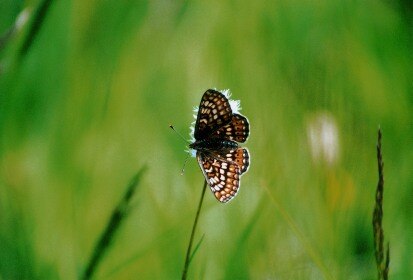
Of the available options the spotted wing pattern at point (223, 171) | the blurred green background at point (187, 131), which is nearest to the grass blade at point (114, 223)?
the blurred green background at point (187, 131)

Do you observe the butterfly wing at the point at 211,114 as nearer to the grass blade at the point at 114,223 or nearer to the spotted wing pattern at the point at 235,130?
the spotted wing pattern at the point at 235,130

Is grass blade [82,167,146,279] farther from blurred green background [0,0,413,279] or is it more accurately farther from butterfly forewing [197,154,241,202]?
butterfly forewing [197,154,241,202]

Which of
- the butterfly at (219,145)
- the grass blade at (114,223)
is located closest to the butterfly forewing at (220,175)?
the butterfly at (219,145)

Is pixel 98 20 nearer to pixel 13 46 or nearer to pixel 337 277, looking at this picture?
pixel 13 46

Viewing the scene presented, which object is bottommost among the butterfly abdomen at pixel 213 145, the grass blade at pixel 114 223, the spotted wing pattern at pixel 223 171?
the grass blade at pixel 114 223

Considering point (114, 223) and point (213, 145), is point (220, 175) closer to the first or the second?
point (213, 145)

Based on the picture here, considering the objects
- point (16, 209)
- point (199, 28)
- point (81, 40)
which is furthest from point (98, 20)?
point (16, 209)

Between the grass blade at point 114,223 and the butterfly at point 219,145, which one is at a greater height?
the butterfly at point 219,145
